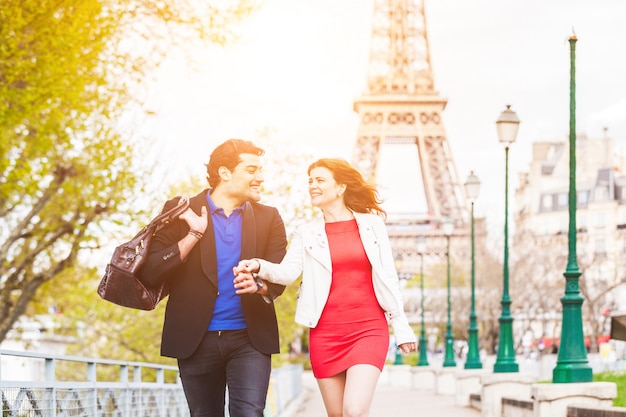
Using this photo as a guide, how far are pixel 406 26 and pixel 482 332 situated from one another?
104ft

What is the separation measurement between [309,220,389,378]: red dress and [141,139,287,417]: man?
0.46m

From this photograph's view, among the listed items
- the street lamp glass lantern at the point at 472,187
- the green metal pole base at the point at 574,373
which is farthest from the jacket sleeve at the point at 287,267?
the street lamp glass lantern at the point at 472,187

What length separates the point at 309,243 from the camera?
758 cm

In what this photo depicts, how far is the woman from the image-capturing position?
7.33 meters

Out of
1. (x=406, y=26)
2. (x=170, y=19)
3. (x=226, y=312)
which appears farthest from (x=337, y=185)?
(x=406, y=26)

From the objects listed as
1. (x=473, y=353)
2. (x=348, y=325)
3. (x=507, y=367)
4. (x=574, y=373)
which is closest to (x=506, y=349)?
(x=507, y=367)

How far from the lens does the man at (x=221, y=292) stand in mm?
6840

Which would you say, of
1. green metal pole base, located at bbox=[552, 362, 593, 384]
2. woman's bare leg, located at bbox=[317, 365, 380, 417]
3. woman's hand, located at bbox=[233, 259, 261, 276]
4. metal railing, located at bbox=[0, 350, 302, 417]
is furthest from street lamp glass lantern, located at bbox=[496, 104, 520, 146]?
woman's hand, located at bbox=[233, 259, 261, 276]

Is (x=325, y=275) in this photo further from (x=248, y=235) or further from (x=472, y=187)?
(x=472, y=187)

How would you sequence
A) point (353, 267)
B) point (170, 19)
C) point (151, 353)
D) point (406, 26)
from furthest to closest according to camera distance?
point (406, 26), point (151, 353), point (170, 19), point (353, 267)

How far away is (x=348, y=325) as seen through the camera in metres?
7.41

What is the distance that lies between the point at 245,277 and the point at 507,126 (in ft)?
56.3

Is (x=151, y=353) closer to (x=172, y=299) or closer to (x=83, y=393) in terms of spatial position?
(x=83, y=393)

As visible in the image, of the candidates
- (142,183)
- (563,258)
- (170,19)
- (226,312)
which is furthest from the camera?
(563,258)
